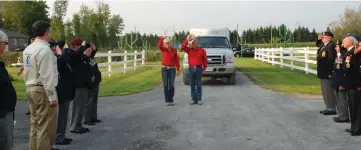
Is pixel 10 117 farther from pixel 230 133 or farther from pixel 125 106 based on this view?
pixel 125 106

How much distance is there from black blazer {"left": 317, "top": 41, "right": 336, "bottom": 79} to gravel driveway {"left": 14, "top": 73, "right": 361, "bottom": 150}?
96cm

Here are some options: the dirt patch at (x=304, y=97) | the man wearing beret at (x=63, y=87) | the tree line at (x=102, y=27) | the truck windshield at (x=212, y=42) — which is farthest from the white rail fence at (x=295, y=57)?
the tree line at (x=102, y=27)

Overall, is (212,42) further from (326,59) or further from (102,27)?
(102,27)

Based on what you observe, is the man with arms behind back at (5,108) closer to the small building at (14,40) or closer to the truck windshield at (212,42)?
the truck windshield at (212,42)

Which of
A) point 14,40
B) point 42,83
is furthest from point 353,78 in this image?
point 14,40

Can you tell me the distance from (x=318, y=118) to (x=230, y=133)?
2551 millimetres

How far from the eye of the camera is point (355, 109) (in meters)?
7.33

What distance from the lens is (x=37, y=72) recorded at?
5191 mm

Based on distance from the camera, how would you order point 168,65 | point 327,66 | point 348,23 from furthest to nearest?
point 348,23
point 168,65
point 327,66

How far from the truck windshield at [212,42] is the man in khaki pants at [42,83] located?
11825mm

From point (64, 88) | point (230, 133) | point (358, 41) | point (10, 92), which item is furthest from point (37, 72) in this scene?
point (358, 41)

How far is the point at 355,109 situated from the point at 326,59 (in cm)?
206

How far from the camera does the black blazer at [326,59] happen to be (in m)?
8.97

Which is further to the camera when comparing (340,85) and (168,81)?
(168,81)
